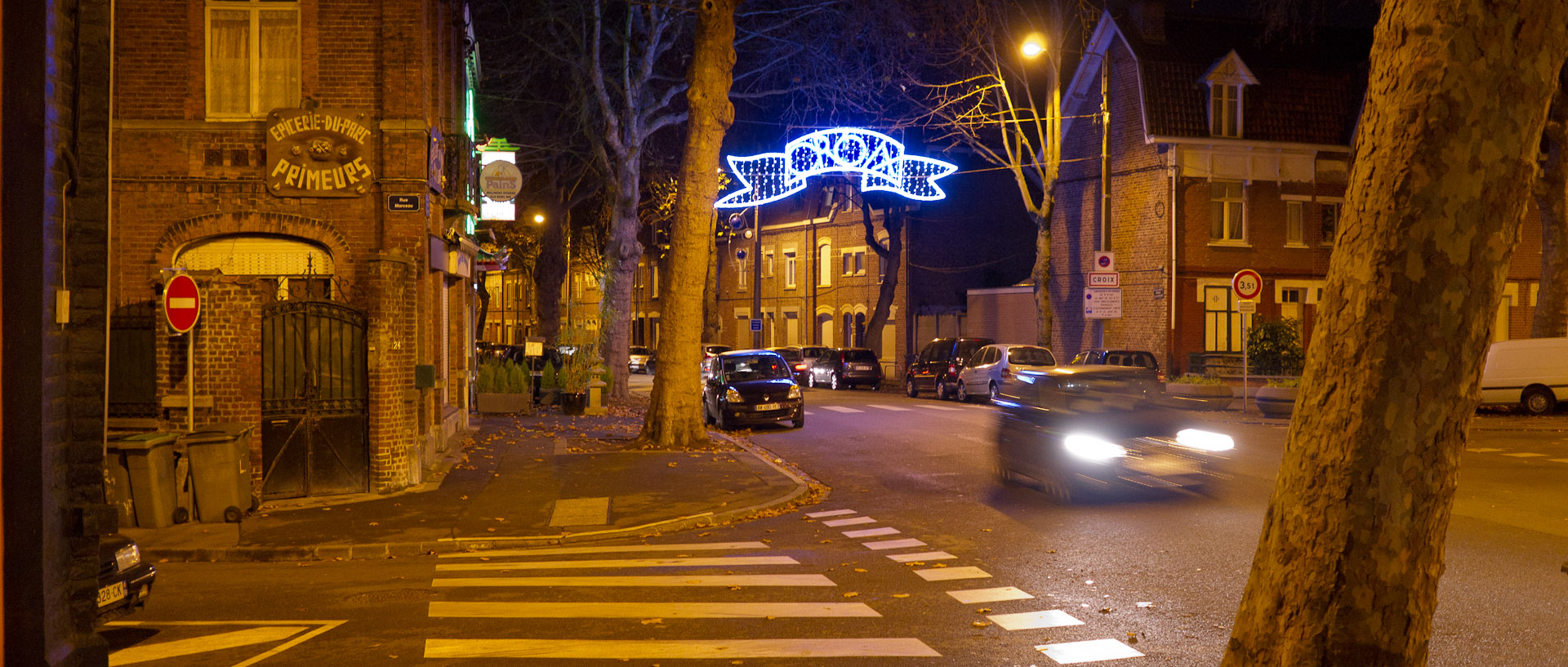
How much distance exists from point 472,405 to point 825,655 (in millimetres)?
22635

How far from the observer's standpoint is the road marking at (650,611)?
294 inches

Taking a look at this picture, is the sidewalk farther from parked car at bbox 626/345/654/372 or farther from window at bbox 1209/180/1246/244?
parked car at bbox 626/345/654/372

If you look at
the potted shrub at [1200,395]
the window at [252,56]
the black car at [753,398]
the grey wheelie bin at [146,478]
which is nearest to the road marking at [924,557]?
the grey wheelie bin at [146,478]

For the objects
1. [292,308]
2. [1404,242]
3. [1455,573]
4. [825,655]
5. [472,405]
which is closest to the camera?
[1404,242]

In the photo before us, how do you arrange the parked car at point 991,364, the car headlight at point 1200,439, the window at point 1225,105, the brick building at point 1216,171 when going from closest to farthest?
the car headlight at point 1200,439 < the parked car at point 991,364 < the brick building at point 1216,171 < the window at point 1225,105

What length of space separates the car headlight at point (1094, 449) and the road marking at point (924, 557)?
3.67 metres

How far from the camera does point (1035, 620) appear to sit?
728 centimetres

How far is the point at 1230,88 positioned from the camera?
34.2 meters

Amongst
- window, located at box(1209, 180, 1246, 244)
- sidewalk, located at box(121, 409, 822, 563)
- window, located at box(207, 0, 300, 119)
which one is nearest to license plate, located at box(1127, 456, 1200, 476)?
sidewalk, located at box(121, 409, 822, 563)

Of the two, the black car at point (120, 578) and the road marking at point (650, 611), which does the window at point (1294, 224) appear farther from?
the black car at point (120, 578)

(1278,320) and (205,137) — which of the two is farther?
(1278,320)

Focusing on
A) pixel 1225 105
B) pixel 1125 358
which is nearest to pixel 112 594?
pixel 1125 358

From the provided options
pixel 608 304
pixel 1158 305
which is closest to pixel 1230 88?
pixel 1158 305

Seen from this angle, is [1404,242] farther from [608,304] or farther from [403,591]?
[608,304]
